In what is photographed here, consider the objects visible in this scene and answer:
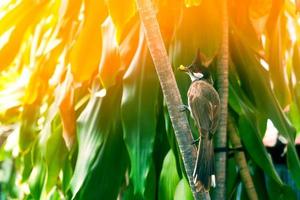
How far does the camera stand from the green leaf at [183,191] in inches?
44.0

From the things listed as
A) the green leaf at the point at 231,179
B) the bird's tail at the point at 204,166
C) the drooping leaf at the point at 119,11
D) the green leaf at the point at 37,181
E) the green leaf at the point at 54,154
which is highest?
the drooping leaf at the point at 119,11

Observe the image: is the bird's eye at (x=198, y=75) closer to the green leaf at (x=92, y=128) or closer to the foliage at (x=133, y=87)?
the foliage at (x=133, y=87)

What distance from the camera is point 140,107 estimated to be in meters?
1.17

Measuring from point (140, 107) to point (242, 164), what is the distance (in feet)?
0.82

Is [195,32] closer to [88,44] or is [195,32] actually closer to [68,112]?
[88,44]

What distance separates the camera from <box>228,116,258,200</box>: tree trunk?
110 centimetres

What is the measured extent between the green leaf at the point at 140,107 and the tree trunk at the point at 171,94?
1.22ft

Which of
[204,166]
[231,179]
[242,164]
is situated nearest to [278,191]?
[231,179]

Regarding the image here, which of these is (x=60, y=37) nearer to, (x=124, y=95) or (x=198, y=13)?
(x=124, y=95)

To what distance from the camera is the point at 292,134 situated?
1273 mm

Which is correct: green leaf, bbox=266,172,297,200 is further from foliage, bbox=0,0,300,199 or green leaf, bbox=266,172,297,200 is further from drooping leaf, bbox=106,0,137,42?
drooping leaf, bbox=106,0,137,42

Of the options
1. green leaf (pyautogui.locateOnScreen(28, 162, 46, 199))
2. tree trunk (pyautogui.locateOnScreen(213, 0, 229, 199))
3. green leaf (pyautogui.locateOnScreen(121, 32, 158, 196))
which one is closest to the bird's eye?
tree trunk (pyautogui.locateOnScreen(213, 0, 229, 199))

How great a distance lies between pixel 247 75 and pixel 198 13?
205mm

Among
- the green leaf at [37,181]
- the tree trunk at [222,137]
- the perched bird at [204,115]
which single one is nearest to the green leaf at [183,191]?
the tree trunk at [222,137]
